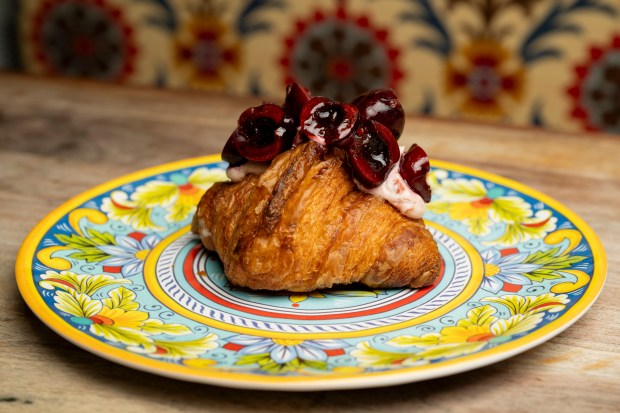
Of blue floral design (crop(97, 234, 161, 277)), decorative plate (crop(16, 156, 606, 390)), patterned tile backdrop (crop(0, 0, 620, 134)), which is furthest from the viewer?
patterned tile backdrop (crop(0, 0, 620, 134))

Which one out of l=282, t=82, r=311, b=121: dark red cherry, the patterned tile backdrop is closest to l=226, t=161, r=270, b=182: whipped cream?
l=282, t=82, r=311, b=121: dark red cherry

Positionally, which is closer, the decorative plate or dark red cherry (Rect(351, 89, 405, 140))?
the decorative plate

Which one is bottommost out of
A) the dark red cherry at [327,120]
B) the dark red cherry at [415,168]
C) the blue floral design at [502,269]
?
the blue floral design at [502,269]

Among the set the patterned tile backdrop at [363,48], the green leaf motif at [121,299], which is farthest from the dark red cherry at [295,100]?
the patterned tile backdrop at [363,48]

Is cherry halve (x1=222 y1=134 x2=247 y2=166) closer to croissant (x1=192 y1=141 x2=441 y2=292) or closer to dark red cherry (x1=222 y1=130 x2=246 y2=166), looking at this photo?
dark red cherry (x1=222 y1=130 x2=246 y2=166)

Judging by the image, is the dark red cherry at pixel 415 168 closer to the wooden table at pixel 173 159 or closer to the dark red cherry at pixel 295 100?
the dark red cherry at pixel 295 100

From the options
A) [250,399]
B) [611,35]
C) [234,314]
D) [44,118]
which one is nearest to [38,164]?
[44,118]

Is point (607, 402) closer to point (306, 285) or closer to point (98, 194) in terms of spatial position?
point (306, 285)
